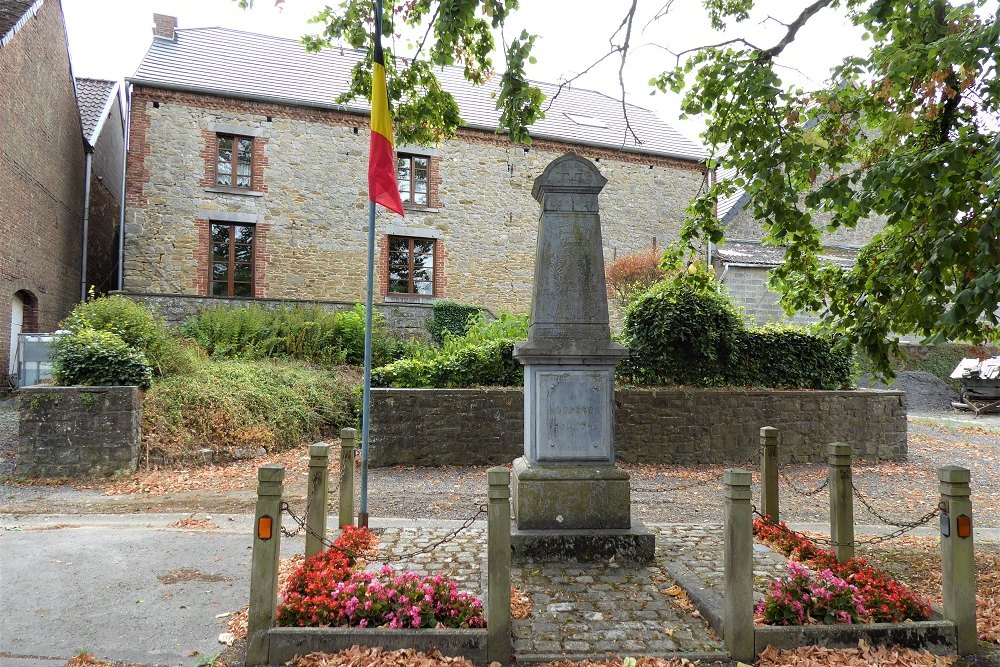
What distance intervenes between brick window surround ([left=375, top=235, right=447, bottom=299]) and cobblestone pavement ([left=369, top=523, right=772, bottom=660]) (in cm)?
1346

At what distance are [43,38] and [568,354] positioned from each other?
1751cm

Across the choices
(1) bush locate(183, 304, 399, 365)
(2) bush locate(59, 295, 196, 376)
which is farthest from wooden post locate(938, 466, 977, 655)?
(1) bush locate(183, 304, 399, 365)

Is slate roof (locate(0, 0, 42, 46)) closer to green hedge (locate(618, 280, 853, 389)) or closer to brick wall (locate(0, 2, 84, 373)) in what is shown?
brick wall (locate(0, 2, 84, 373))

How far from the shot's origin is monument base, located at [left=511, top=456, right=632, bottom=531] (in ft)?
17.4

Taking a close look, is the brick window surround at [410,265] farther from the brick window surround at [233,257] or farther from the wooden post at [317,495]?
the wooden post at [317,495]

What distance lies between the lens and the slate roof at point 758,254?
63.9 feet

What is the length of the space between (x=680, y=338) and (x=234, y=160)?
13664 mm

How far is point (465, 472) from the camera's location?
9594mm

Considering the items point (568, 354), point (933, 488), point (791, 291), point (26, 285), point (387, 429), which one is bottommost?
point (933, 488)

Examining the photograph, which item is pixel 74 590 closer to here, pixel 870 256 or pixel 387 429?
pixel 387 429

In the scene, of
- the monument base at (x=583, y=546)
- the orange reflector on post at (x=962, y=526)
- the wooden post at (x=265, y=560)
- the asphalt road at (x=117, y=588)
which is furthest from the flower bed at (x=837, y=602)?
the asphalt road at (x=117, y=588)

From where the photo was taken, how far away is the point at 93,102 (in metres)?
20.5

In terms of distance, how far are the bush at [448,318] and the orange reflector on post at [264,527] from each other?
14065mm

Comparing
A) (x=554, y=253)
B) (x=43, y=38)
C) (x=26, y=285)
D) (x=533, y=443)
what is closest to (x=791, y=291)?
(x=554, y=253)
